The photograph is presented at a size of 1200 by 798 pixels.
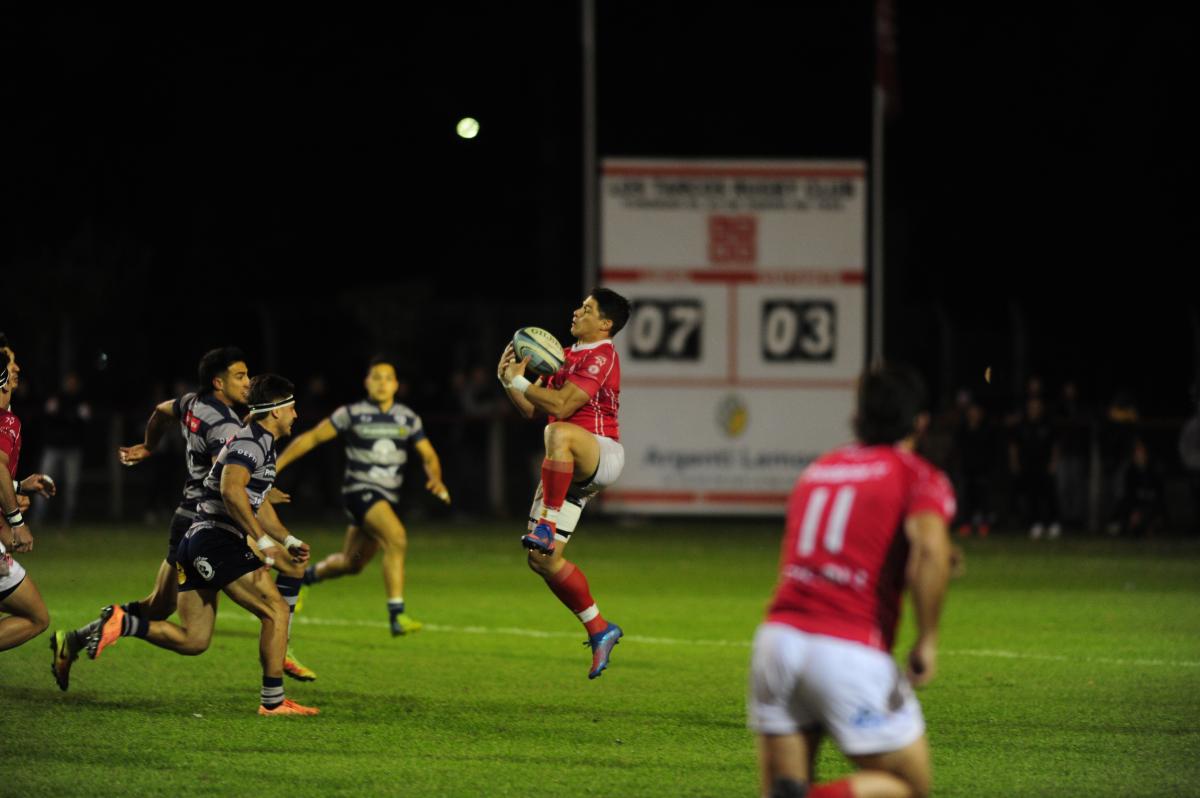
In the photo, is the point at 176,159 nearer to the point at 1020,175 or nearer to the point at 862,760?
the point at 1020,175

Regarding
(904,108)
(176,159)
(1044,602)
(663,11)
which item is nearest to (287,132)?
(176,159)

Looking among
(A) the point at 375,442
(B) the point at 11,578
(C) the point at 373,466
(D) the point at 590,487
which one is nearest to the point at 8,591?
(B) the point at 11,578

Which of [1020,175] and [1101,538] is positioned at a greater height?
[1020,175]

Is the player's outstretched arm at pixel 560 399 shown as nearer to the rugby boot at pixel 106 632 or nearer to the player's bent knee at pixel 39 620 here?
the rugby boot at pixel 106 632

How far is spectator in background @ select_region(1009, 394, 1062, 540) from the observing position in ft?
77.5

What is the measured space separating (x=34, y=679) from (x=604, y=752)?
4204 millimetres

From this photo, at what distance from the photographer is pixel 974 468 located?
24.0m

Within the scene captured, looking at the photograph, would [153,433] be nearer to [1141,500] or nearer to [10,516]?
[10,516]

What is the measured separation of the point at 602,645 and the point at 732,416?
46.6ft

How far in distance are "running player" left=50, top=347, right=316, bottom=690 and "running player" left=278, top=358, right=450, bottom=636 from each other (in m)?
3.29

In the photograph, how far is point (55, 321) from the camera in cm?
4006

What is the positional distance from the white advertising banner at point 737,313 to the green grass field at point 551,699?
22.2 ft

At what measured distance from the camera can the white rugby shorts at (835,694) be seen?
17.9ft

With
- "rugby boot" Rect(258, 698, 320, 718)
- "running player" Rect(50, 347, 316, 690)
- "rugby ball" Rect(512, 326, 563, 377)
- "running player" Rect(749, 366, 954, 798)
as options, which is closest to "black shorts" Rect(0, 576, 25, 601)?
"running player" Rect(50, 347, 316, 690)
